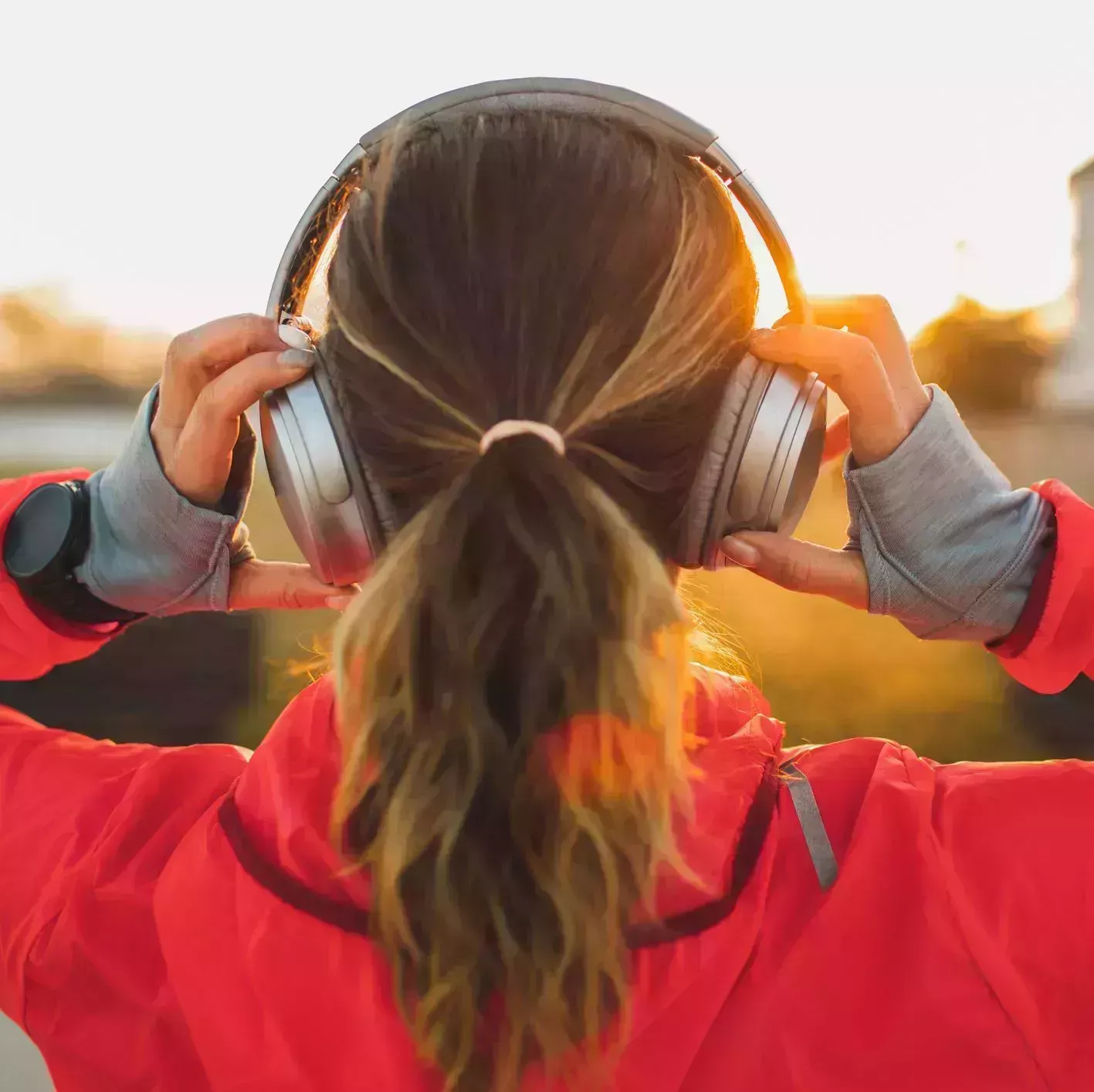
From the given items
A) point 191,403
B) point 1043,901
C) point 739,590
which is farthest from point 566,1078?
point 739,590

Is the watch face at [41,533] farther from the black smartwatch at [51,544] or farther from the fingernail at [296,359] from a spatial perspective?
the fingernail at [296,359]

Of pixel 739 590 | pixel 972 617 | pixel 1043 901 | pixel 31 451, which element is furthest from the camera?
pixel 31 451

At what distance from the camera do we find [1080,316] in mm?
2660

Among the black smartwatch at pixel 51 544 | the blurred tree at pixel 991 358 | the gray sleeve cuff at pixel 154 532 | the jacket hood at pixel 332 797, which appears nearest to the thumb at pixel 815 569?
the jacket hood at pixel 332 797

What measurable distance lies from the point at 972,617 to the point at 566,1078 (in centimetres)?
37

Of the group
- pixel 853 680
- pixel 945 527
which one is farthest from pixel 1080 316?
pixel 945 527

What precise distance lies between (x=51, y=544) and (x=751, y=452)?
482 millimetres

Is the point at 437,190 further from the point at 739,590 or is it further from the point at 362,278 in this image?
the point at 739,590

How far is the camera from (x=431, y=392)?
1.61ft

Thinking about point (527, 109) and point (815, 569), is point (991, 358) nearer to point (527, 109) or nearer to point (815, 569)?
point (815, 569)

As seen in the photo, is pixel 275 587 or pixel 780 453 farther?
pixel 275 587

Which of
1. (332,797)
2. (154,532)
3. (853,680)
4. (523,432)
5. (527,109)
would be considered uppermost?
(527,109)

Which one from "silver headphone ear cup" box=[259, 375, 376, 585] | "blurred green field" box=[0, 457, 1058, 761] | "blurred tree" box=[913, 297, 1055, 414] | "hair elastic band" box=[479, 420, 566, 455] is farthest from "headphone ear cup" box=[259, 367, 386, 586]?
"blurred tree" box=[913, 297, 1055, 414]

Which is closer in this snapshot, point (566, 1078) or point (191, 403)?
point (566, 1078)
